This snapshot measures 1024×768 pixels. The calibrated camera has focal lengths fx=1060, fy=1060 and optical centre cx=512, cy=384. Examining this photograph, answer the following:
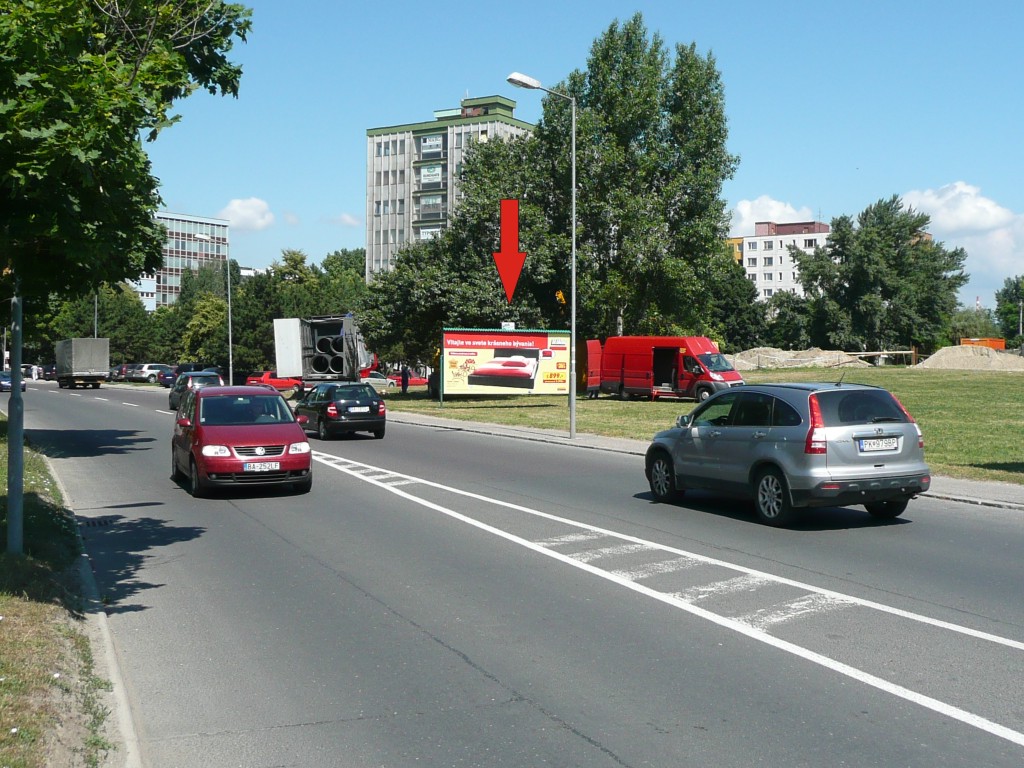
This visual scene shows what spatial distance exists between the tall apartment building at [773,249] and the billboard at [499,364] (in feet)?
419

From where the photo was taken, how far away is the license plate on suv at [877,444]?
1197 cm

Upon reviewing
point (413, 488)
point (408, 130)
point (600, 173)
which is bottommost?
A: point (413, 488)

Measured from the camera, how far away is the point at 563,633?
742 centimetres

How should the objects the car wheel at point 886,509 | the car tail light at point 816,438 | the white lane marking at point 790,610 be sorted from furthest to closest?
the car wheel at point 886,509 → the car tail light at point 816,438 → the white lane marking at point 790,610

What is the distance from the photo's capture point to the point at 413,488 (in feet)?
54.3

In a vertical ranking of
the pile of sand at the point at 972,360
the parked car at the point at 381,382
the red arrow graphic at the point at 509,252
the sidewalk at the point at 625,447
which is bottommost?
the sidewalk at the point at 625,447

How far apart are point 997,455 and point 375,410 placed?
1468cm

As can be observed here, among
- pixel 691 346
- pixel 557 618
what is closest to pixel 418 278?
pixel 691 346

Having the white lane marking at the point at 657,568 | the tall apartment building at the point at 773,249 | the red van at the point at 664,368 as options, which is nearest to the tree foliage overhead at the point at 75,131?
the white lane marking at the point at 657,568

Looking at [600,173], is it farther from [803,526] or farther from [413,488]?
[803,526]

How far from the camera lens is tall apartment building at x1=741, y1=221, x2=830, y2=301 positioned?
165125 mm

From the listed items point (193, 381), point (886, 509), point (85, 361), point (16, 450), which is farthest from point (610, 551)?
point (85, 361)

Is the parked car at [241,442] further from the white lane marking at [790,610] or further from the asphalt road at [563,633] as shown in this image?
the white lane marking at [790,610]

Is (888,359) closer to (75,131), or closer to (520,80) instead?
(520,80)
